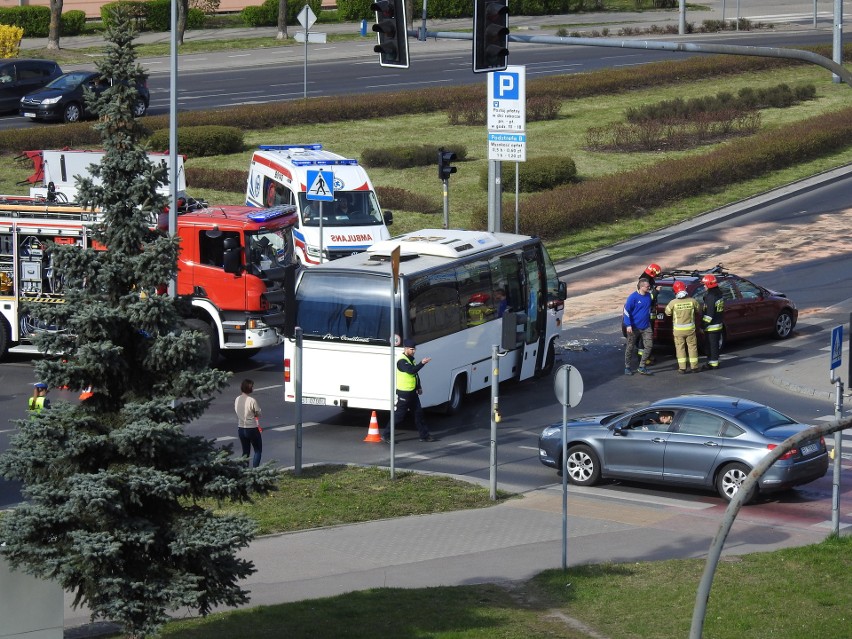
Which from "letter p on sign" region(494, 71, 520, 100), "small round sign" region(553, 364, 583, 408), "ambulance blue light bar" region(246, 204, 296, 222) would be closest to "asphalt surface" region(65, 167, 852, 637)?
"small round sign" region(553, 364, 583, 408)

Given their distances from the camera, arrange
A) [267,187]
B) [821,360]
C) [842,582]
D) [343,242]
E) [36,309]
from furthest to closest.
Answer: [267,187] < [343,242] < [821,360] < [842,582] < [36,309]

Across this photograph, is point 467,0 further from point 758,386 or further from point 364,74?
point 758,386

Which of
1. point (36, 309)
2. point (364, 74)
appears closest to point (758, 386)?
point (36, 309)

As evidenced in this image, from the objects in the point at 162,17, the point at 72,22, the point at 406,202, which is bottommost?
the point at 406,202

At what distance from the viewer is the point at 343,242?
30.9 metres

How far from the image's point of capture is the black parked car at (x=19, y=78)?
49.3m

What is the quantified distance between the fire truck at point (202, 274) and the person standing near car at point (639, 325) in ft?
20.2

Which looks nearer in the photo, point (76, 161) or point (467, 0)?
point (76, 161)

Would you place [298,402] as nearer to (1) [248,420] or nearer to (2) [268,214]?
(1) [248,420]

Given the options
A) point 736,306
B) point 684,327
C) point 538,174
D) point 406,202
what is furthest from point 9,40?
point 684,327

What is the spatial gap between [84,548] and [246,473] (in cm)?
144

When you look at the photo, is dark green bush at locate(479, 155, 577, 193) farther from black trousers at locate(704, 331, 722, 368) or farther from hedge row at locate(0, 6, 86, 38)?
hedge row at locate(0, 6, 86, 38)

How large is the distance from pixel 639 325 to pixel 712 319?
52.2 inches

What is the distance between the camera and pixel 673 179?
1545 inches
